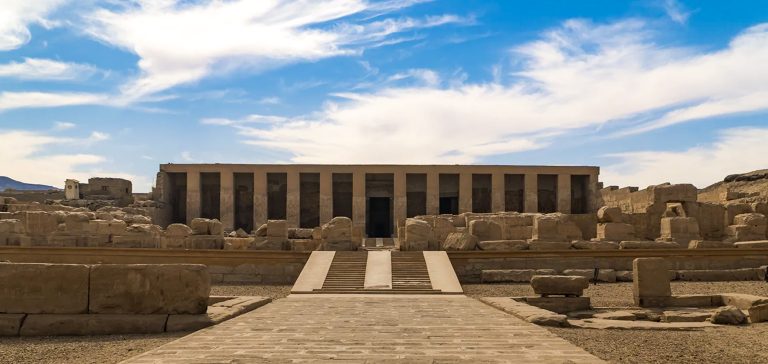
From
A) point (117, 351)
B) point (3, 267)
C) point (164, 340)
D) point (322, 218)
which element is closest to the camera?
point (117, 351)

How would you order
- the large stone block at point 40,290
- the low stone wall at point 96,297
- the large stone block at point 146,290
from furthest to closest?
the large stone block at point 146,290, the large stone block at point 40,290, the low stone wall at point 96,297

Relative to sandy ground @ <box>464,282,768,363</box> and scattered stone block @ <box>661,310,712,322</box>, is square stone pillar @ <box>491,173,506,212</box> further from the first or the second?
sandy ground @ <box>464,282,768,363</box>

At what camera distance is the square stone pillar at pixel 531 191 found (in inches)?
1227

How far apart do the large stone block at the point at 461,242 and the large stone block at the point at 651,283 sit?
6.20 meters

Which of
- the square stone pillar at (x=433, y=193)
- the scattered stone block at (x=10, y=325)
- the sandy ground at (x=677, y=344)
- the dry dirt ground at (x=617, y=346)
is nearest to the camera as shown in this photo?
the dry dirt ground at (x=617, y=346)

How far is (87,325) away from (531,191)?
25.7 metres

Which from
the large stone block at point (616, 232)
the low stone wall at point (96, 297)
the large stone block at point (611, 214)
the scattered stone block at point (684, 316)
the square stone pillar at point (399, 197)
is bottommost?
the scattered stone block at point (684, 316)

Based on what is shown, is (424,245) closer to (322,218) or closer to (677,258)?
(677,258)

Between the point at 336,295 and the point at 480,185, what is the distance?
841 inches

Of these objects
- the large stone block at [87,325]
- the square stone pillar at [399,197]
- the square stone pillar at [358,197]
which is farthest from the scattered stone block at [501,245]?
the square stone pillar at [358,197]

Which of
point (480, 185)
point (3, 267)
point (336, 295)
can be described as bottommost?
point (336, 295)

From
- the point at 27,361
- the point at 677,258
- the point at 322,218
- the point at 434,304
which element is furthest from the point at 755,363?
the point at 322,218

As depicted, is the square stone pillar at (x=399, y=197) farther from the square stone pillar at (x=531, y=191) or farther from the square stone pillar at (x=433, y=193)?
the square stone pillar at (x=531, y=191)

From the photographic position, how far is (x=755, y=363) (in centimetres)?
655
